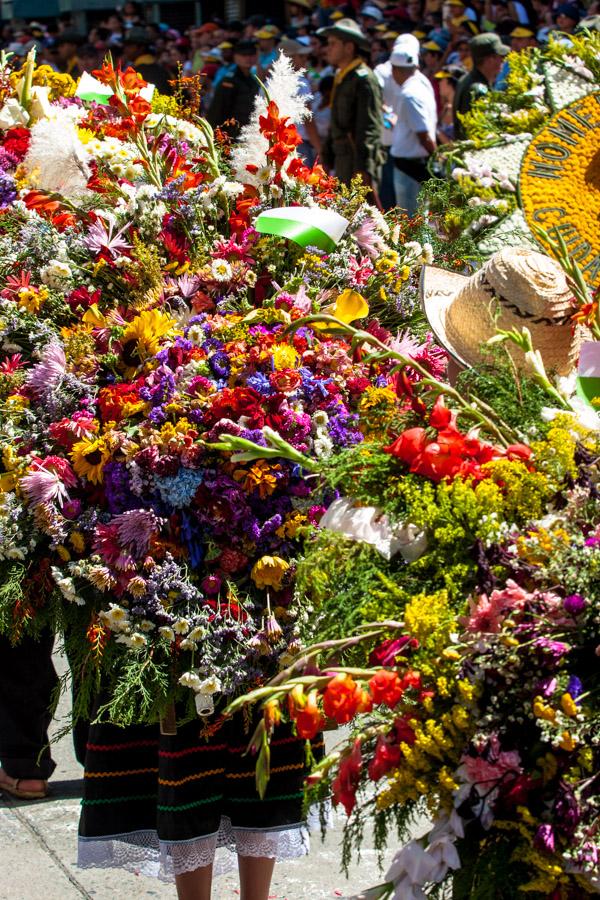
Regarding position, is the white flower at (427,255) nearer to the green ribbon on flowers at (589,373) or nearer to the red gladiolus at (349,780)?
the green ribbon on flowers at (589,373)

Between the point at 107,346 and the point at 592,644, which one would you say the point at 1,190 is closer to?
the point at 107,346

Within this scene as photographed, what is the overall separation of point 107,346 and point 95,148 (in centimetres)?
63

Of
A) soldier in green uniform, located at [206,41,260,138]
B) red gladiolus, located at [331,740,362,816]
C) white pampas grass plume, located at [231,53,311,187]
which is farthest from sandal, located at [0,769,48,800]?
soldier in green uniform, located at [206,41,260,138]

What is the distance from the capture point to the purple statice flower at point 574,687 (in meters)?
1.56

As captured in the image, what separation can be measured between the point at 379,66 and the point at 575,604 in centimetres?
934

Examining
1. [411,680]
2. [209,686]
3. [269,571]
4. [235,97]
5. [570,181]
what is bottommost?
[235,97]

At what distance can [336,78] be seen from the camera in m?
8.91

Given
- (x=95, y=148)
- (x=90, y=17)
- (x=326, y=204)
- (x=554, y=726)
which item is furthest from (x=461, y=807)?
(x=90, y=17)

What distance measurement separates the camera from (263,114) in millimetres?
2998

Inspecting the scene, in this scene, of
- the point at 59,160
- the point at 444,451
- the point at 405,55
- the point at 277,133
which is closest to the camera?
the point at 444,451

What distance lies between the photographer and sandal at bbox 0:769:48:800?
3.73m

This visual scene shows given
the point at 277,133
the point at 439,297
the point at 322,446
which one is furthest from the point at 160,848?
the point at 277,133

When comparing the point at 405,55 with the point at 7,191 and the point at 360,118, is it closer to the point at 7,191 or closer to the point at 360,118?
the point at 360,118

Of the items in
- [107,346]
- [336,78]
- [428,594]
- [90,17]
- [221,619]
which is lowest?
[90,17]
